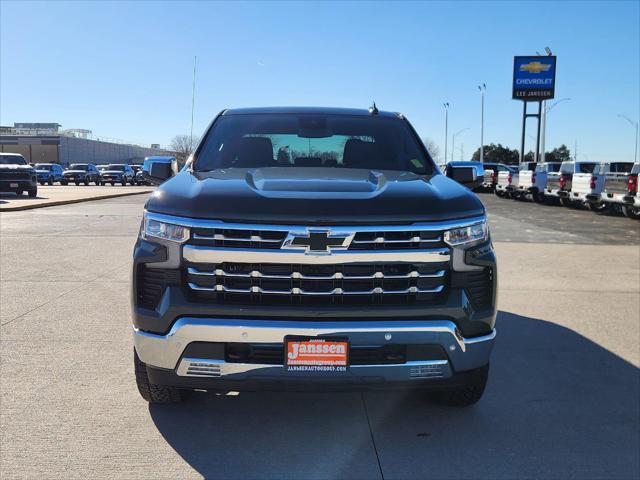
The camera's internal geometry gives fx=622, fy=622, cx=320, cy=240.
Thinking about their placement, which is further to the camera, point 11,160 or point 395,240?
point 11,160

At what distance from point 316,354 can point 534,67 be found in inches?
2273

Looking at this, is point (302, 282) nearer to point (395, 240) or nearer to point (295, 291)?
point (295, 291)

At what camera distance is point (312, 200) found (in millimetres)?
3100

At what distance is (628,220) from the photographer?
1853cm

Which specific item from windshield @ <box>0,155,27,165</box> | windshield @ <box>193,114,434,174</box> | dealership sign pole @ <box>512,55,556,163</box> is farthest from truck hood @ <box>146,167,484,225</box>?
dealership sign pole @ <box>512,55,556,163</box>

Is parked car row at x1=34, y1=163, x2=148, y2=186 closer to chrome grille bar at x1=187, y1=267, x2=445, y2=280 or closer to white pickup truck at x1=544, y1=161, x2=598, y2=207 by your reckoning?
white pickup truck at x1=544, y1=161, x2=598, y2=207

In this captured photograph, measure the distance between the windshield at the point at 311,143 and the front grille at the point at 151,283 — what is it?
1.23 m

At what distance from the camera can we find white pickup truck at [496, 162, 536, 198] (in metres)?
29.9

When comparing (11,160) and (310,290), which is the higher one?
(11,160)

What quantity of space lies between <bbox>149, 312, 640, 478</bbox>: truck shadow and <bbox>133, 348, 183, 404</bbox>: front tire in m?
0.09

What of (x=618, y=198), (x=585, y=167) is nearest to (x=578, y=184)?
(x=585, y=167)

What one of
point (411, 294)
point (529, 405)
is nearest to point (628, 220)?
point (529, 405)

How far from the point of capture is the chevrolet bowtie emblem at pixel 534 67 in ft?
180

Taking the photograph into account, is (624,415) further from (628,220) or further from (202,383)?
(628,220)
